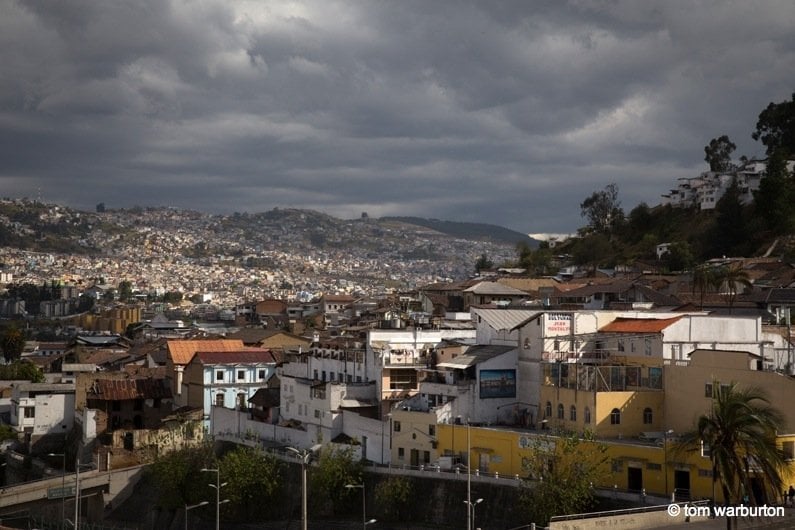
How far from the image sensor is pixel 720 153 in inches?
5167

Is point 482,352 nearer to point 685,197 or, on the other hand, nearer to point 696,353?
point 696,353

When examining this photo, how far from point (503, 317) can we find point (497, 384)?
9787 mm

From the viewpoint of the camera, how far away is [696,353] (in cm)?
4491

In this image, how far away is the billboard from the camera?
5116 centimetres

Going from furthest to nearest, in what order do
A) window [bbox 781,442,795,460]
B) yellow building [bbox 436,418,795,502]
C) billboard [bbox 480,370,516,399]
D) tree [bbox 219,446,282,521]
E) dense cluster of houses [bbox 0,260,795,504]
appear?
tree [bbox 219,446,282,521], billboard [bbox 480,370,516,399], dense cluster of houses [bbox 0,260,795,504], yellow building [bbox 436,418,795,502], window [bbox 781,442,795,460]

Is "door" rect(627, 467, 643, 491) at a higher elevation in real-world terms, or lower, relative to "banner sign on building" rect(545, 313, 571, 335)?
lower

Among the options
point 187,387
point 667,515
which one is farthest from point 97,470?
point 667,515

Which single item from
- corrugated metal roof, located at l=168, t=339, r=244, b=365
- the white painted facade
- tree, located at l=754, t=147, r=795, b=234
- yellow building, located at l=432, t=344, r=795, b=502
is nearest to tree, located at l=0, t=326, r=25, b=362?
the white painted facade

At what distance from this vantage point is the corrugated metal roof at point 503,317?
58562 mm

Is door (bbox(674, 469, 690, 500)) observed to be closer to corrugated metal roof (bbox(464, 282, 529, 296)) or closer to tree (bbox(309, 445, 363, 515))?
tree (bbox(309, 445, 363, 515))

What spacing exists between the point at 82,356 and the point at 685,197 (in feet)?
224

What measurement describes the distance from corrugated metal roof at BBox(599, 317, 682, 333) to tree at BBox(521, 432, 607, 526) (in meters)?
9.46

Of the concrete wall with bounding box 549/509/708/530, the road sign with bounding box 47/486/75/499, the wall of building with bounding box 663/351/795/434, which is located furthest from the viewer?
the road sign with bounding box 47/486/75/499
